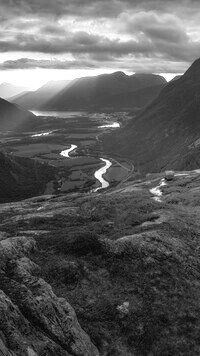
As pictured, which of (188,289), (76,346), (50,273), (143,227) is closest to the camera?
(76,346)

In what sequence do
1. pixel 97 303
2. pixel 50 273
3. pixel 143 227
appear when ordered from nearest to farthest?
pixel 97 303, pixel 50 273, pixel 143 227

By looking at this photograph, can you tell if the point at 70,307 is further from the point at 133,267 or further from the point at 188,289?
the point at 188,289

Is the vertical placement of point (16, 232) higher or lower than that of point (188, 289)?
higher

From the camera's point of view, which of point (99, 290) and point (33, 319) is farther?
point (99, 290)

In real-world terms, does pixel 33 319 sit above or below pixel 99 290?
above

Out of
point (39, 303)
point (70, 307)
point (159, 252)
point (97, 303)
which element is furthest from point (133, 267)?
point (39, 303)
